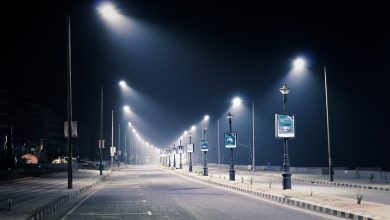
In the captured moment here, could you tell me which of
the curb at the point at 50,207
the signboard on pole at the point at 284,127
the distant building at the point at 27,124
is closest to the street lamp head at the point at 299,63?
the signboard on pole at the point at 284,127

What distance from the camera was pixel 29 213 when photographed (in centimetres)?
1953

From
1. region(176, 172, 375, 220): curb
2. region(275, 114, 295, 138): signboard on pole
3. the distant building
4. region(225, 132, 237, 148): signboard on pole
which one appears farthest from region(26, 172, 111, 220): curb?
the distant building

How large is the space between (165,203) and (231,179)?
72.5 feet

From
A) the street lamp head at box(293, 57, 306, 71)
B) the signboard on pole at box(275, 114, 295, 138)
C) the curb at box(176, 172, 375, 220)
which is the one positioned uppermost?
the street lamp head at box(293, 57, 306, 71)

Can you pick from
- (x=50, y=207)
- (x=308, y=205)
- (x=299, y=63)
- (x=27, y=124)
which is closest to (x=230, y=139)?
(x=299, y=63)

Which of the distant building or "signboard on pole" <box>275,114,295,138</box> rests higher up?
the distant building

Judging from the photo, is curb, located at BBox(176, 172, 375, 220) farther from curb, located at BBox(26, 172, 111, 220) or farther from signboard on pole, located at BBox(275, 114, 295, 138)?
curb, located at BBox(26, 172, 111, 220)

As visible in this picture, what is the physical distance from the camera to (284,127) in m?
35.2

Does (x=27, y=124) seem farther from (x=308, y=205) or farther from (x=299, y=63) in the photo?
(x=308, y=205)

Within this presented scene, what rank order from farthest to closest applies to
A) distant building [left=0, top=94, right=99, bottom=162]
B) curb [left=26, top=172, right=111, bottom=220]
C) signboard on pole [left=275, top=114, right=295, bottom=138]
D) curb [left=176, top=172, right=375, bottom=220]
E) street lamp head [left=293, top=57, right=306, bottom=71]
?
distant building [left=0, top=94, right=99, bottom=162]
street lamp head [left=293, top=57, right=306, bottom=71]
signboard on pole [left=275, top=114, right=295, bottom=138]
curb [left=26, top=172, right=111, bottom=220]
curb [left=176, top=172, right=375, bottom=220]

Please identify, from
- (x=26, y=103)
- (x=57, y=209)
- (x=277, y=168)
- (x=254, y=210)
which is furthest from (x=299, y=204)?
(x=26, y=103)

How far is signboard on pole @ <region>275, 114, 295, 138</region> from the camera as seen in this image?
35031 millimetres

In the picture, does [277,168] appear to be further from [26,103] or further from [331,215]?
[26,103]

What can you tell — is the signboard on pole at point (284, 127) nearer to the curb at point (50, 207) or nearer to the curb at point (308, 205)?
the curb at point (308, 205)
